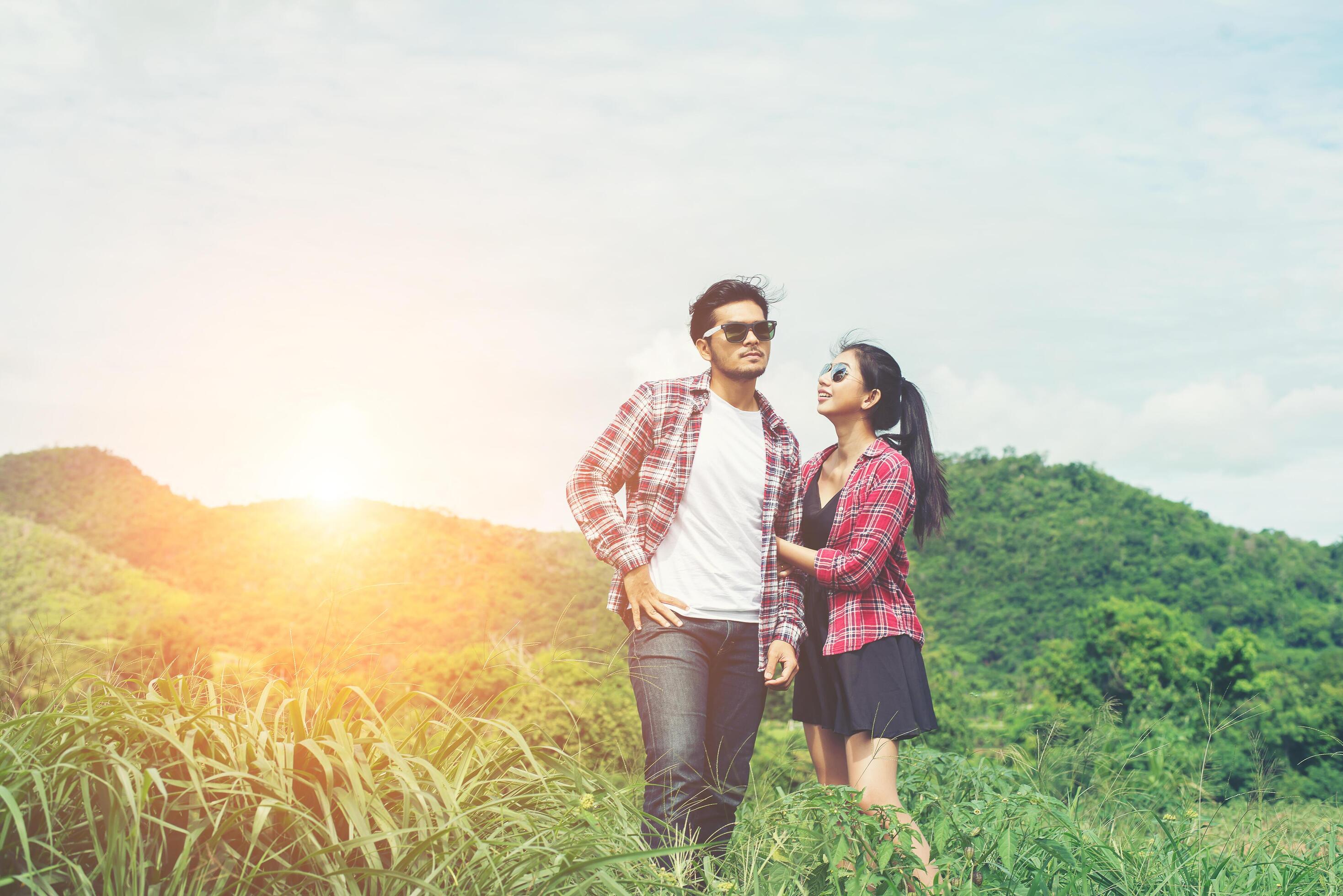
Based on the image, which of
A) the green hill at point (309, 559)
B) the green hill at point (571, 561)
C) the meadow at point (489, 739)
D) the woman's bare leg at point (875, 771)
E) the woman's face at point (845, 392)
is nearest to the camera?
the meadow at point (489, 739)

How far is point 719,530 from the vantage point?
119 inches

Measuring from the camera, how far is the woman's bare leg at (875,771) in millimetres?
2816

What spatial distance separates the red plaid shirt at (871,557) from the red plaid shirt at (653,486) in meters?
0.17

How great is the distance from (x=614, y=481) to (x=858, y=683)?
102 centimetres

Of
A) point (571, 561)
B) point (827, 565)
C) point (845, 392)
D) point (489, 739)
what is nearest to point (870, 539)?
point (827, 565)

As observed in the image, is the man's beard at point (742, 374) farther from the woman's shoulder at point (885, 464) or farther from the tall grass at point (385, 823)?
the tall grass at point (385, 823)

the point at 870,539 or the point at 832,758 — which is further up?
the point at 870,539

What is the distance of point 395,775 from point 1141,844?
9.15ft

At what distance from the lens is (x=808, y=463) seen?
3420mm

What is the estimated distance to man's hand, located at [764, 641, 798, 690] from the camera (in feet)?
9.91

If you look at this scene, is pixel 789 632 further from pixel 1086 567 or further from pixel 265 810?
pixel 1086 567

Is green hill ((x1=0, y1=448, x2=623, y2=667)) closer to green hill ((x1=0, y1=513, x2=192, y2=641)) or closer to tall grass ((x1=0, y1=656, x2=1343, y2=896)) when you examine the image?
green hill ((x1=0, y1=513, x2=192, y2=641))

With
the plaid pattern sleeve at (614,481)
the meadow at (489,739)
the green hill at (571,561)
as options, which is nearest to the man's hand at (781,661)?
the meadow at (489,739)

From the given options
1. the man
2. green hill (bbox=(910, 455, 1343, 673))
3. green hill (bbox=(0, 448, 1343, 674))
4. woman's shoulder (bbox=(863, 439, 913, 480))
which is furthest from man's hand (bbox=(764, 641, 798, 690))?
green hill (bbox=(910, 455, 1343, 673))
